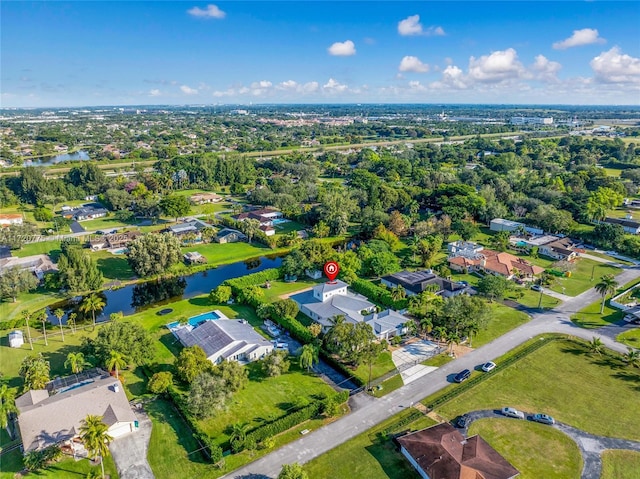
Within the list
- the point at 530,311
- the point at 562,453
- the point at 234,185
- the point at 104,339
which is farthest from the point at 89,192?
the point at 562,453

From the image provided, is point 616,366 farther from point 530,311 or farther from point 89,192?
point 89,192

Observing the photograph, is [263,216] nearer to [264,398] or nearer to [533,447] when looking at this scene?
[264,398]

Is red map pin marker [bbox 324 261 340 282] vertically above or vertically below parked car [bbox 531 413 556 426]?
above

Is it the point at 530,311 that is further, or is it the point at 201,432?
the point at 530,311

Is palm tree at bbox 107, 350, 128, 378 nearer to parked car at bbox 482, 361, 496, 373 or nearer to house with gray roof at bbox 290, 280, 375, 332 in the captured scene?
house with gray roof at bbox 290, 280, 375, 332

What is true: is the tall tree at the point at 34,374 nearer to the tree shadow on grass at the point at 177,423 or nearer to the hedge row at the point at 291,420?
the tree shadow on grass at the point at 177,423

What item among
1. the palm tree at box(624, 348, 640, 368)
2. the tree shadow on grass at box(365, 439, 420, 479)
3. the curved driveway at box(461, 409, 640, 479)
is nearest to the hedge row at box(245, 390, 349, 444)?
the tree shadow on grass at box(365, 439, 420, 479)
